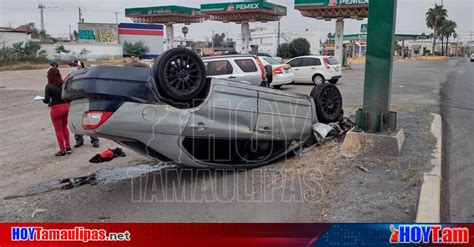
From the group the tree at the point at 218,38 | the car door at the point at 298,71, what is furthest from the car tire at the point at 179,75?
the tree at the point at 218,38

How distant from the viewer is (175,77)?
5199 millimetres

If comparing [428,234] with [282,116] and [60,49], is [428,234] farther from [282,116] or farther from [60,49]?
Result: [60,49]

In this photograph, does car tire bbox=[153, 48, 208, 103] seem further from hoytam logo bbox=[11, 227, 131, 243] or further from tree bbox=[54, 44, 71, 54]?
tree bbox=[54, 44, 71, 54]

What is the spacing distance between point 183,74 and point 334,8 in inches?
1588

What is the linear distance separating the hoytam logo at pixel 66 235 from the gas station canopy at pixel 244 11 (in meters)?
47.8

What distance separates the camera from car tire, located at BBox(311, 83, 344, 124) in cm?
729

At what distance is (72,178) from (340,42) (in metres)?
38.5

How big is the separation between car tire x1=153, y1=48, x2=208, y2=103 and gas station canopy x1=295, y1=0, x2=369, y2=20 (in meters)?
38.1

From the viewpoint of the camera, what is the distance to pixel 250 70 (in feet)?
44.5

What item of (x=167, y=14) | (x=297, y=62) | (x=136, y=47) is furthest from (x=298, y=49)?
(x=297, y=62)

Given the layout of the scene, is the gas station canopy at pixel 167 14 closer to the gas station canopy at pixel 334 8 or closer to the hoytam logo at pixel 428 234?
the gas station canopy at pixel 334 8

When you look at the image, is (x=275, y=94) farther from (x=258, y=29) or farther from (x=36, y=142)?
(x=258, y=29)

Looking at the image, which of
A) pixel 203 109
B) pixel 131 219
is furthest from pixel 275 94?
pixel 131 219

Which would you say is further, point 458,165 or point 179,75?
point 458,165
